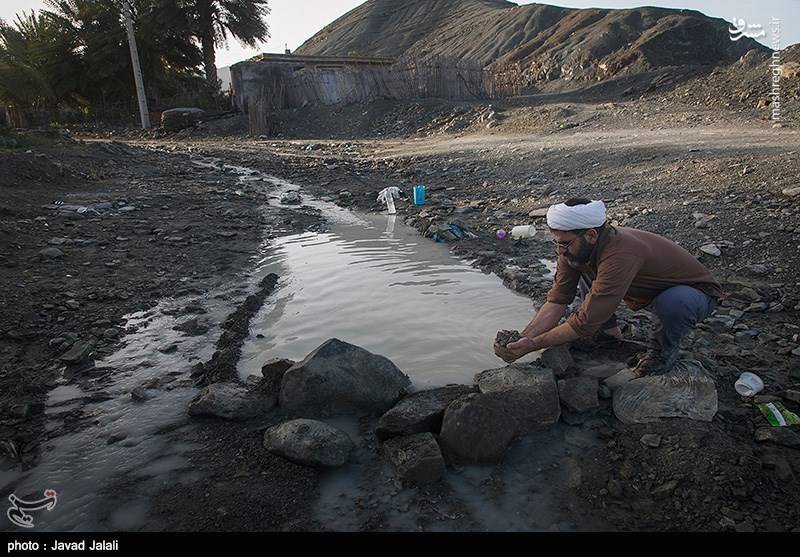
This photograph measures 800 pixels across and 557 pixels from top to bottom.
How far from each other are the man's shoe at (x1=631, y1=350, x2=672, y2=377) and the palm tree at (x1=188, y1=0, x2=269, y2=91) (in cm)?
2645

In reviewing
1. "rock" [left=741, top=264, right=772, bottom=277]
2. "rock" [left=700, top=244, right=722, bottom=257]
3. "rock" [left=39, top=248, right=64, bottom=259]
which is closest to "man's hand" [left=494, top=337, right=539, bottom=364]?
"rock" [left=741, top=264, right=772, bottom=277]

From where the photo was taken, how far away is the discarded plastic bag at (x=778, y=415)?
2.83m

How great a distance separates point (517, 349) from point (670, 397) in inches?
33.4

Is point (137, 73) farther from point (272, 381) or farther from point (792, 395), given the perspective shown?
point (792, 395)

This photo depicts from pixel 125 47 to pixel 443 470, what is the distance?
28.7 m


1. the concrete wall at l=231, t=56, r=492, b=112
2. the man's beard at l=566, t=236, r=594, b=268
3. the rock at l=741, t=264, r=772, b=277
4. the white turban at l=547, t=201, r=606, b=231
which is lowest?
the rock at l=741, t=264, r=772, b=277

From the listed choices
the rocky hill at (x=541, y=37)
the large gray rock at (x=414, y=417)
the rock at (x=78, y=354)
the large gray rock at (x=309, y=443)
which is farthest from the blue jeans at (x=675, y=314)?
the rocky hill at (x=541, y=37)

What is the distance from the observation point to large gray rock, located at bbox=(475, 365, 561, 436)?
2896 mm

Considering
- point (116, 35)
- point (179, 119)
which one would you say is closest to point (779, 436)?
point (179, 119)

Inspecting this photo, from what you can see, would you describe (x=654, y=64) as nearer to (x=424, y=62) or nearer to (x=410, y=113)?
(x=424, y=62)

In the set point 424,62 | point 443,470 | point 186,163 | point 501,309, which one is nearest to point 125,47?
point 424,62

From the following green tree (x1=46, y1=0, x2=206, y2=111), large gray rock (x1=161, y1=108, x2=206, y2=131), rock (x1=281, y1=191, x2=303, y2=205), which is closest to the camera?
rock (x1=281, y1=191, x2=303, y2=205)

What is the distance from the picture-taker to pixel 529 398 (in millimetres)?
2926

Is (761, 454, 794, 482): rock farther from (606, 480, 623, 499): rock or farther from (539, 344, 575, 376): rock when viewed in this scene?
(539, 344, 575, 376): rock
